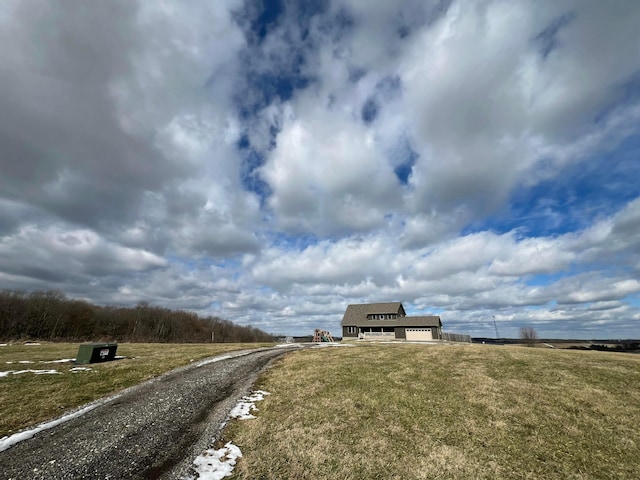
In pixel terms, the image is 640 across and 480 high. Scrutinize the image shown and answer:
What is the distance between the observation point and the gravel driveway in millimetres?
7539

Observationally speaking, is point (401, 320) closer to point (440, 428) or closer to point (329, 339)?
point (329, 339)

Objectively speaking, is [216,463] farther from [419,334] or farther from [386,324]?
[386,324]

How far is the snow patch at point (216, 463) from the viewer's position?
759cm

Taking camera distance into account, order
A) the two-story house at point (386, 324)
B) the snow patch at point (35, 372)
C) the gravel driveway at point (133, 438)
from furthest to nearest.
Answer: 1. the two-story house at point (386, 324)
2. the snow patch at point (35, 372)
3. the gravel driveway at point (133, 438)

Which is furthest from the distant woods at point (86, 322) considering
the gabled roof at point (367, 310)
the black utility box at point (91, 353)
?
the black utility box at point (91, 353)

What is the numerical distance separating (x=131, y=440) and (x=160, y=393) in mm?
5107

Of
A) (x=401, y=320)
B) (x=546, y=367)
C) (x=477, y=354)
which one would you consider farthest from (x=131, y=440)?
(x=401, y=320)

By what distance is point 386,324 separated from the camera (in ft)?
226

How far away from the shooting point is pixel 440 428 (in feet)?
36.0

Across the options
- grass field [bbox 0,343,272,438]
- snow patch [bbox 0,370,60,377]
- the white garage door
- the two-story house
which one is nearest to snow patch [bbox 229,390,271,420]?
grass field [bbox 0,343,272,438]

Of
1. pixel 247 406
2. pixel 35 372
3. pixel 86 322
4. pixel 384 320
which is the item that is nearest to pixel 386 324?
pixel 384 320

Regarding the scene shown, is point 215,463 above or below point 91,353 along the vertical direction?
below

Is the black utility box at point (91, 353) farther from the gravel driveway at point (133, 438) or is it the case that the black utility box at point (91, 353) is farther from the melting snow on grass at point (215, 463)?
the melting snow on grass at point (215, 463)

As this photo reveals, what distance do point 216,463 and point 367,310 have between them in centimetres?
6772
